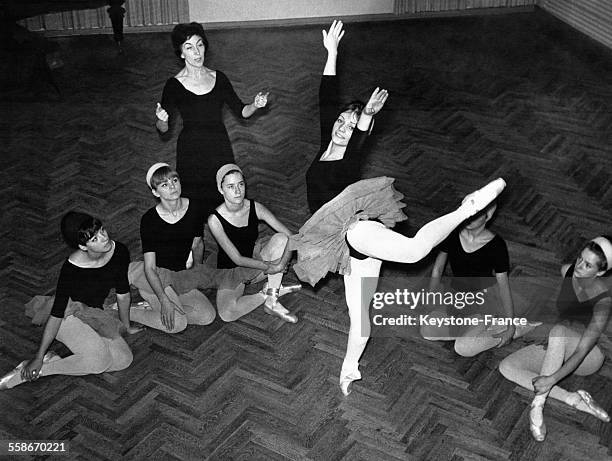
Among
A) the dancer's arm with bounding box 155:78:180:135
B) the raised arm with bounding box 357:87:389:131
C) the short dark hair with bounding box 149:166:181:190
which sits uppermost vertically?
the raised arm with bounding box 357:87:389:131

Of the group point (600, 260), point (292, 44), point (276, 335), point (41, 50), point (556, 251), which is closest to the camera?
point (600, 260)

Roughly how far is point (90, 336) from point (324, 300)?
4.56 ft

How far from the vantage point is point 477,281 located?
14.4 ft

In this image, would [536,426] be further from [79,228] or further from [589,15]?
[589,15]

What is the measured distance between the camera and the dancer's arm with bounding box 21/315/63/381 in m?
4.12

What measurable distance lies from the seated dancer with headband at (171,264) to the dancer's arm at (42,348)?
538 millimetres

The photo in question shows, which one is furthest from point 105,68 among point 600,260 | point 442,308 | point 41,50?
point 600,260

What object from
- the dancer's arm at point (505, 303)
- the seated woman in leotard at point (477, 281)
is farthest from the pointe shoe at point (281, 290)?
the dancer's arm at point (505, 303)

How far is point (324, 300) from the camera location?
4.84 meters

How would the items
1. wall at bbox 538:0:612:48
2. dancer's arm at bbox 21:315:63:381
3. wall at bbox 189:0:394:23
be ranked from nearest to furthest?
dancer's arm at bbox 21:315:63:381 < wall at bbox 538:0:612:48 < wall at bbox 189:0:394:23

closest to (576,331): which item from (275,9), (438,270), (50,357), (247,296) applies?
(438,270)

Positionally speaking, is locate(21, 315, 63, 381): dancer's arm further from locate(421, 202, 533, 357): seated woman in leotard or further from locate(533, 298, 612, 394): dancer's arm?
locate(533, 298, 612, 394): dancer's arm

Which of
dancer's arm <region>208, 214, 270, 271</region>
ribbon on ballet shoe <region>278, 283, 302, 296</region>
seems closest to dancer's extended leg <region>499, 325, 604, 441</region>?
ribbon on ballet shoe <region>278, 283, 302, 296</region>

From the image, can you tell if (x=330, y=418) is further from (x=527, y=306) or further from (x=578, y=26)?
(x=578, y=26)
